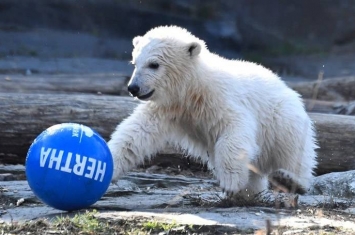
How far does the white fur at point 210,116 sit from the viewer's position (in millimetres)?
5137

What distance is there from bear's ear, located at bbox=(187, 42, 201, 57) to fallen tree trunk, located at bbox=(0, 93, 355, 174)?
1.55 m

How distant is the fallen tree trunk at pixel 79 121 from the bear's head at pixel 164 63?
146 centimetres

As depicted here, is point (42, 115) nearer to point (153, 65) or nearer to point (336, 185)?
point (153, 65)

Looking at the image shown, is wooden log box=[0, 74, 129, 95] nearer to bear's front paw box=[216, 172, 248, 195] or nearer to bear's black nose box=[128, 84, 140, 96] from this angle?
bear's black nose box=[128, 84, 140, 96]

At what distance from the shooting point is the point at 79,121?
22.1 ft

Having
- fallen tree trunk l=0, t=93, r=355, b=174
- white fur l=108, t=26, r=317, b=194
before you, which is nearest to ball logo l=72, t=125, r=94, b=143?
white fur l=108, t=26, r=317, b=194

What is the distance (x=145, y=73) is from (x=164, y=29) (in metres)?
0.40

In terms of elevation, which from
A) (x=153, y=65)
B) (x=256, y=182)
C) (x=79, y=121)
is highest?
(x=153, y=65)

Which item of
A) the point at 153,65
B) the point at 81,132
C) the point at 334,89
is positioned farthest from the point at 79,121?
the point at 334,89

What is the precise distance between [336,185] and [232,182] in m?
1.29

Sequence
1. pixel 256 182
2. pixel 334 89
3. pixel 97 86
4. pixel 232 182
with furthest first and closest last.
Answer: pixel 334 89 < pixel 97 86 < pixel 256 182 < pixel 232 182

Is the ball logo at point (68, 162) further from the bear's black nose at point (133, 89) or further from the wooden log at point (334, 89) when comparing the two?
the wooden log at point (334, 89)

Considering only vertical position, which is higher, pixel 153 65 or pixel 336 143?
pixel 153 65

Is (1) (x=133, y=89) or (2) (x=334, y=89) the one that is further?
(2) (x=334, y=89)
